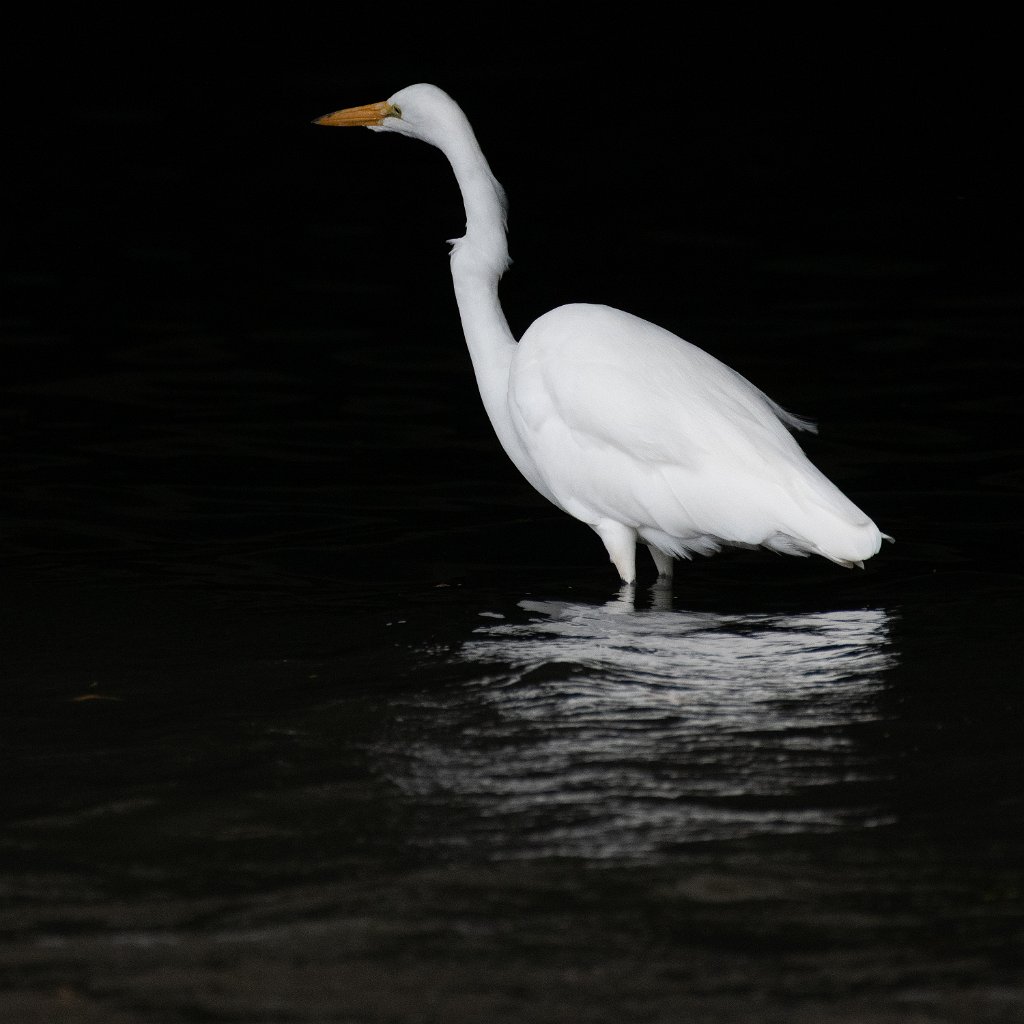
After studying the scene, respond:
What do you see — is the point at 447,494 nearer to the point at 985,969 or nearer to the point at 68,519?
the point at 68,519

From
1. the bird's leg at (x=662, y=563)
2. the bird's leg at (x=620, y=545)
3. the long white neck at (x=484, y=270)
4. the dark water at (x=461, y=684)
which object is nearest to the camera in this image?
the dark water at (x=461, y=684)

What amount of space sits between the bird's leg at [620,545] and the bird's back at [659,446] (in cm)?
3

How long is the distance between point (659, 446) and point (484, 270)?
0.97 meters

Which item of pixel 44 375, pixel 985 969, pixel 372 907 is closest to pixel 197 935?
pixel 372 907

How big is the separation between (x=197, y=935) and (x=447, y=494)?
3884 millimetres

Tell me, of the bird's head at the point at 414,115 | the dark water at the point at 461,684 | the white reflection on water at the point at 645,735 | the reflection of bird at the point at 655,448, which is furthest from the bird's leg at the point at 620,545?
the bird's head at the point at 414,115

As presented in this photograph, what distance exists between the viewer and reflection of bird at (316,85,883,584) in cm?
544

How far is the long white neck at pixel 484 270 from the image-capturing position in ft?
20.0

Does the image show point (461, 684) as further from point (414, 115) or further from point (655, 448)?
point (414, 115)

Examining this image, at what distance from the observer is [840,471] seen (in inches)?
279

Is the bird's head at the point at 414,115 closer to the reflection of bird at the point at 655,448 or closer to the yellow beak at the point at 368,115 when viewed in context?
the yellow beak at the point at 368,115

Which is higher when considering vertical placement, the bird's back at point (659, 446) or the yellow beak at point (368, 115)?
the yellow beak at point (368, 115)

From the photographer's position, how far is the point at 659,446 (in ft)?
18.3

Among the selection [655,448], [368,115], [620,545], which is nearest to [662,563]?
[620,545]
